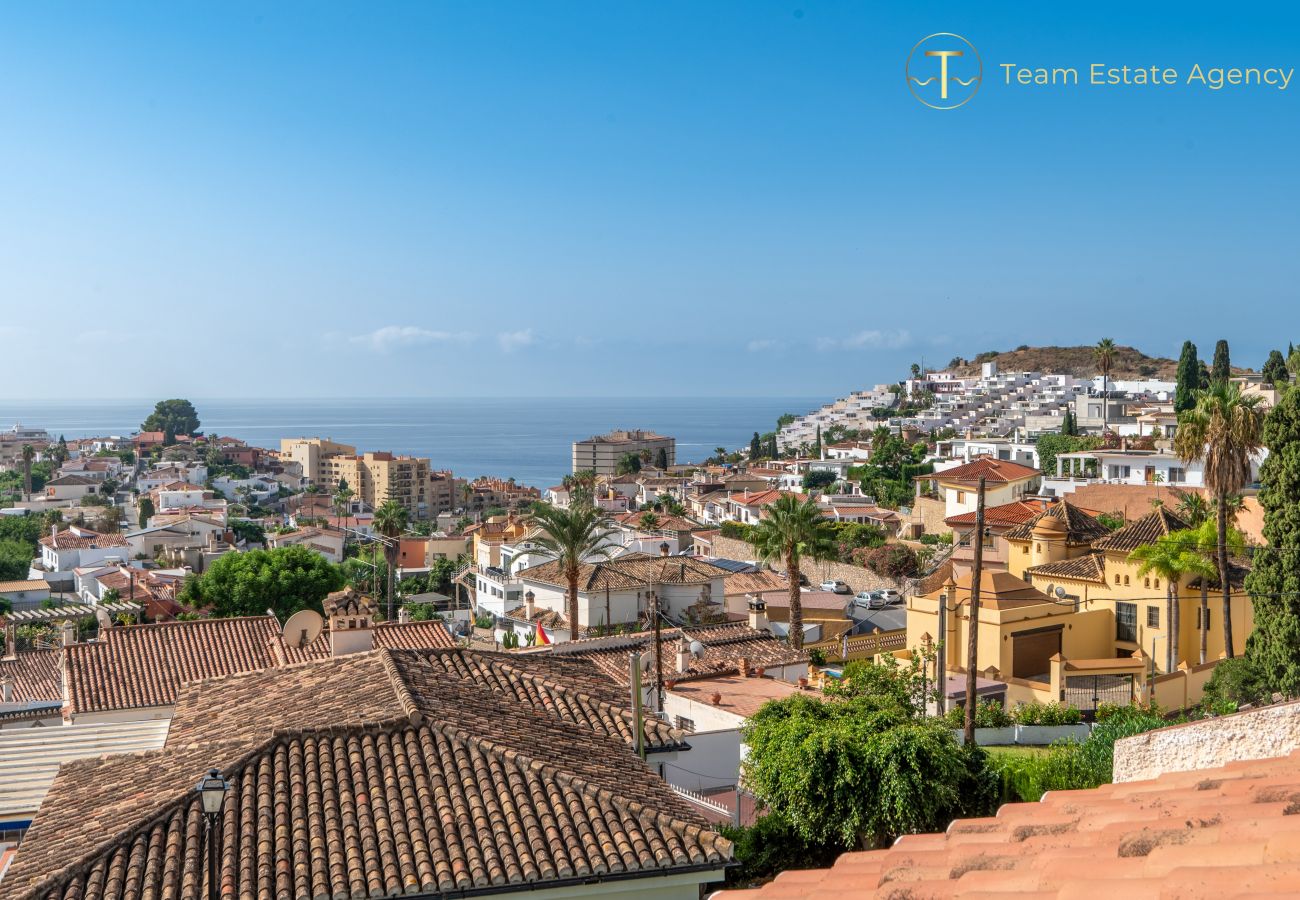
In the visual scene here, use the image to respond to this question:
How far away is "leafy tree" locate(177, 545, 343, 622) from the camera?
4838 centimetres

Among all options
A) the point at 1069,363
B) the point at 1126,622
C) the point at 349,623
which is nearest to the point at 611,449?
the point at 1069,363

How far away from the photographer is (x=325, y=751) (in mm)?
11039

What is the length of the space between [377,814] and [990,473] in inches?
2176

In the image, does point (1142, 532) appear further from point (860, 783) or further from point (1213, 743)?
point (1213, 743)

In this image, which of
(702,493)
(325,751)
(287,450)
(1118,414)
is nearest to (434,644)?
(325,751)

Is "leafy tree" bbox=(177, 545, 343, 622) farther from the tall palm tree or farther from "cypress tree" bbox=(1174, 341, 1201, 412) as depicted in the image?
"cypress tree" bbox=(1174, 341, 1201, 412)

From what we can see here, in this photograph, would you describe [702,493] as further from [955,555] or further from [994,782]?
[994,782]

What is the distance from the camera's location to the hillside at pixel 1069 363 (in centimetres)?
15975

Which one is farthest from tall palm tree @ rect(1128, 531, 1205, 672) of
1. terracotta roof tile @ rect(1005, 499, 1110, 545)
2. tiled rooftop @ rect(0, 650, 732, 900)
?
tiled rooftop @ rect(0, 650, 732, 900)

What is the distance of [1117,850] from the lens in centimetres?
389

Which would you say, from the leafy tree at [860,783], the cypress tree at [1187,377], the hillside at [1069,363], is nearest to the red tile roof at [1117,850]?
the leafy tree at [860,783]

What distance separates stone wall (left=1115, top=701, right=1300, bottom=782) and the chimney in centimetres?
1260

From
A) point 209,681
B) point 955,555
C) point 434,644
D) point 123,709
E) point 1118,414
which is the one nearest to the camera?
point 209,681

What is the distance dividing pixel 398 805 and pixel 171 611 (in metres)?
48.9
